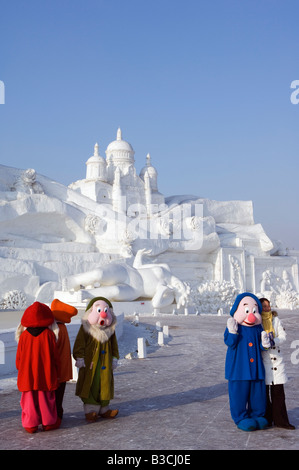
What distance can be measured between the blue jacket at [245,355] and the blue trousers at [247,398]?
7 cm

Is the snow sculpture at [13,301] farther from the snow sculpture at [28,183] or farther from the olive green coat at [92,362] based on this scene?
the olive green coat at [92,362]

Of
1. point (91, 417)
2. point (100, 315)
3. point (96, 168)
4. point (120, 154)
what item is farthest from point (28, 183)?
point (91, 417)

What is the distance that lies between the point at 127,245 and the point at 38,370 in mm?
16526

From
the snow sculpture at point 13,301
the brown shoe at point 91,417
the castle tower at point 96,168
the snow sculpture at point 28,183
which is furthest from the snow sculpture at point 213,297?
the brown shoe at point 91,417

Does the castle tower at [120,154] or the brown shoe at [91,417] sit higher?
the castle tower at [120,154]

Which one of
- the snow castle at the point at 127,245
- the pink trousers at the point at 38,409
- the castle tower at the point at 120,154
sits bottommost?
the pink trousers at the point at 38,409

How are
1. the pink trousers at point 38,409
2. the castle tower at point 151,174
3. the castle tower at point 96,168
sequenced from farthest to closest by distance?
the castle tower at point 151,174 < the castle tower at point 96,168 < the pink trousers at point 38,409

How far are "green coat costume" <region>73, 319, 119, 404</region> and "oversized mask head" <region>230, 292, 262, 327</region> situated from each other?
4.03 ft

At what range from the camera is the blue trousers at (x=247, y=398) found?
409cm

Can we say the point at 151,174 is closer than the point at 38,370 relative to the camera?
No

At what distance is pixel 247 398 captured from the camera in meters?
4.15

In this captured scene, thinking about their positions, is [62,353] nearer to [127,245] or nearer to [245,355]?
[245,355]

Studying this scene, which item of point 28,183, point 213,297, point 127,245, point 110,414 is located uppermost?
point 28,183

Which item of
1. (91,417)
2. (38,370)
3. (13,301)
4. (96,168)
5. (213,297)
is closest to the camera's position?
(38,370)
